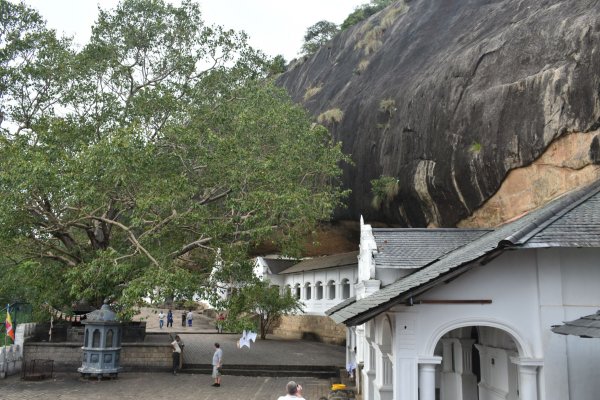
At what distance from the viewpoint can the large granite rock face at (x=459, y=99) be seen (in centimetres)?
1603

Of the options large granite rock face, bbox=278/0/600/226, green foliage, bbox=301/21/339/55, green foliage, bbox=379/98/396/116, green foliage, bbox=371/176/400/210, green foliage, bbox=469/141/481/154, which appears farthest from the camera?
green foliage, bbox=301/21/339/55

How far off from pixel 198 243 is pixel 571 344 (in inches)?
566

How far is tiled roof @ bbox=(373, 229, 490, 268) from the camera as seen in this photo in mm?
12539

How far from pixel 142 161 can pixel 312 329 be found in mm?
21059

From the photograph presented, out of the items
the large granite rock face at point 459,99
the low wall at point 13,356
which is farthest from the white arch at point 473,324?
the low wall at point 13,356

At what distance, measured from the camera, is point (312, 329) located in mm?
35312

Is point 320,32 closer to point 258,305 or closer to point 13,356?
point 258,305

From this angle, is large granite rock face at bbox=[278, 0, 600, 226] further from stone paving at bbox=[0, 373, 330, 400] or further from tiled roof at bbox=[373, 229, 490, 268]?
stone paving at bbox=[0, 373, 330, 400]

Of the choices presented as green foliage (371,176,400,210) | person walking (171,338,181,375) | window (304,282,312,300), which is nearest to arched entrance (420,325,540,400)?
person walking (171,338,181,375)

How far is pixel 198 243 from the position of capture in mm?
19797

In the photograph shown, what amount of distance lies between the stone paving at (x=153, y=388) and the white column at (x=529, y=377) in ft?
30.3

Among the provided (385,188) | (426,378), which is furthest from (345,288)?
(426,378)

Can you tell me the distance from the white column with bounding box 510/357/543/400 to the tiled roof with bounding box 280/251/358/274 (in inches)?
835

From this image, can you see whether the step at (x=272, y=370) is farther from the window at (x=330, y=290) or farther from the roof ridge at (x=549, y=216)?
the roof ridge at (x=549, y=216)
